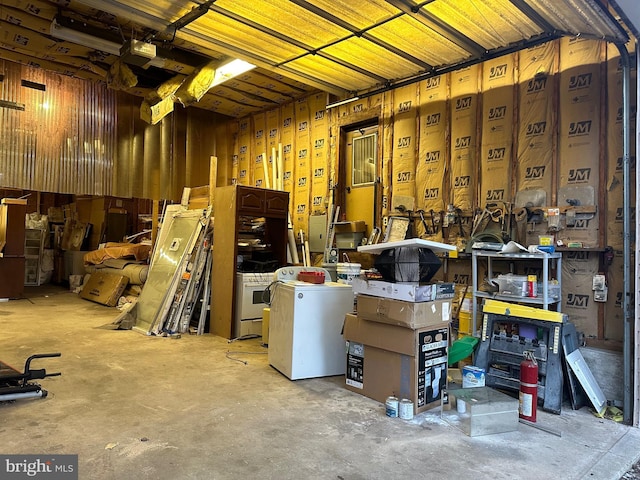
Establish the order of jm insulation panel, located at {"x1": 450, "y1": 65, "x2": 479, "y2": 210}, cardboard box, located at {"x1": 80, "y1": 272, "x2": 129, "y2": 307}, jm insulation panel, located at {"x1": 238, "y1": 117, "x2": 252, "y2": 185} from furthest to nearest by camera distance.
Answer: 1. jm insulation panel, located at {"x1": 238, "y1": 117, "x2": 252, "y2": 185}
2. cardboard box, located at {"x1": 80, "y1": 272, "x2": 129, "y2": 307}
3. jm insulation panel, located at {"x1": 450, "y1": 65, "x2": 479, "y2": 210}

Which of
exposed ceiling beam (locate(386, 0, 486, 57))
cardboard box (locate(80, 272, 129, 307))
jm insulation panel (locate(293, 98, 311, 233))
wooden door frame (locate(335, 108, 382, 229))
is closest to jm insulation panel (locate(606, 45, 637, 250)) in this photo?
exposed ceiling beam (locate(386, 0, 486, 57))

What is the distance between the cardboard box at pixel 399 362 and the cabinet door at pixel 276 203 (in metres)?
2.89

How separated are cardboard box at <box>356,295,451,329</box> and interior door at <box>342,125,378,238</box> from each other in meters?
2.54

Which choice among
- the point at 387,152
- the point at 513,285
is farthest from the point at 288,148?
the point at 513,285

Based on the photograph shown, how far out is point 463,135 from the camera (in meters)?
4.91

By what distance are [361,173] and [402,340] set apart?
352 centimetres

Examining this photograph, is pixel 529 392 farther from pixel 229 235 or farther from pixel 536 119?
pixel 229 235

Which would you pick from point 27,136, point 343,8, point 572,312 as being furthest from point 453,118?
point 27,136

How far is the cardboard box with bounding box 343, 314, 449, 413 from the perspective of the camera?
318 cm

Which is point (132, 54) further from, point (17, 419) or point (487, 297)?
point (487, 297)

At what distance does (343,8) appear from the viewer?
151 inches

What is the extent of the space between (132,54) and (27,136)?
350 cm

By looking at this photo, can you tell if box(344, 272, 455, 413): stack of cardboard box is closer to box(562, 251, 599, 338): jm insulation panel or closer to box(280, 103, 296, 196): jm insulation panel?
box(562, 251, 599, 338): jm insulation panel

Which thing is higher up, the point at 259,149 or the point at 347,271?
the point at 259,149
